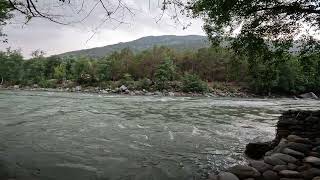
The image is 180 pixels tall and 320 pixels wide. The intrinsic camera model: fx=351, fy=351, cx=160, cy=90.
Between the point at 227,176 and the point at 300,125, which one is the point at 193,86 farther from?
the point at 227,176

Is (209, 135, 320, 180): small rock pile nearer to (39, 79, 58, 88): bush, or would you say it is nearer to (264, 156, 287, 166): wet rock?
(264, 156, 287, 166): wet rock

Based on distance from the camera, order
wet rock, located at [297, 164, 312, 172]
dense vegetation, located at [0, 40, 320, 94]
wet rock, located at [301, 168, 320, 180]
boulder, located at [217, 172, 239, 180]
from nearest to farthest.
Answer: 1. wet rock, located at [301, 168, 320, 180]
2. boulder, located at [217, 172, 239, 180]
3. wet rock, located at [297, 164, 312, 172]
4. dense vegetation, located at [0, 40, 320, 94]

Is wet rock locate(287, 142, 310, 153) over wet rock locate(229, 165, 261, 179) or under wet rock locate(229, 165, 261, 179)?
→ over

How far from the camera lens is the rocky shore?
22.1ft

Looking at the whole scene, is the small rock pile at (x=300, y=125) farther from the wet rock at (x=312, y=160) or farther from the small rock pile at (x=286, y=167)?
the wet rock at (x=312, y=160)

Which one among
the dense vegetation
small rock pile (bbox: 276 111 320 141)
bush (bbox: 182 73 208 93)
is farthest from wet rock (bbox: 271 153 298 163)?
bush (bbox: 182 73 208 93)

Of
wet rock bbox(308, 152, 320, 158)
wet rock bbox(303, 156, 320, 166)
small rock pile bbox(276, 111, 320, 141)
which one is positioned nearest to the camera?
wet rock bbox(303, 156, 320, 166)

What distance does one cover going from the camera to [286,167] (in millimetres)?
7121

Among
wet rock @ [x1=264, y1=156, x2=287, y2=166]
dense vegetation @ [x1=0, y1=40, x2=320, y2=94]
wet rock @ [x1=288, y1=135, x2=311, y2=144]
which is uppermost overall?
dense vegetation @ [x1=0, y1=40, x2=320, y2=94]

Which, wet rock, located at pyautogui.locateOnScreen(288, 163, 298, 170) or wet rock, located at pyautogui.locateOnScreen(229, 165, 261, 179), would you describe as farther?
wet rock, located at pyautogui.locateOnScreen(288, 163, 298, 170)

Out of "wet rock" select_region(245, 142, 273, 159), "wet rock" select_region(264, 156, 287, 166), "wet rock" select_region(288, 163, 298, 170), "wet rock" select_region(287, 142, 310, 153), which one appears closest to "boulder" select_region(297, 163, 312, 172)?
"wet rock" select_region(288, 163, 298, 170)

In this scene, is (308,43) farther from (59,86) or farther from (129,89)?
(59,86)

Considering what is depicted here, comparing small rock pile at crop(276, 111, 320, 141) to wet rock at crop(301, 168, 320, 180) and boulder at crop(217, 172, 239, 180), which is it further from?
boulder at crop(217, 172, 239, 180)

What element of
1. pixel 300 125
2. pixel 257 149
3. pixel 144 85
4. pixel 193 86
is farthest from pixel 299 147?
pixel 144 85
